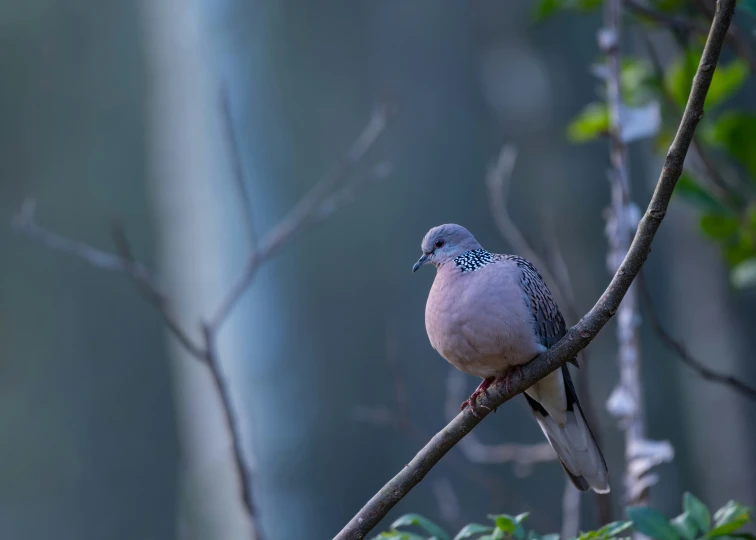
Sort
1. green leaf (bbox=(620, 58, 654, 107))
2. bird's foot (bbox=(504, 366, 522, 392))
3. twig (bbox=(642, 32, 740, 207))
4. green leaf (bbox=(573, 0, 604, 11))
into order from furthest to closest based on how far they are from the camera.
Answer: green leaf (bbox=(620, 58, 654, 107)) → green leaf (bbox=(573, 0, 604, 11)) → twig (bbox=(642, 32, 740, 207)) → bird's foot (bbox=(504, 366, 522, 392))

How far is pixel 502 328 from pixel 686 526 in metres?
0.61

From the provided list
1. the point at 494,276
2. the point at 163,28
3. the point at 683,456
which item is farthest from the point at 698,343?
the point at 163,28

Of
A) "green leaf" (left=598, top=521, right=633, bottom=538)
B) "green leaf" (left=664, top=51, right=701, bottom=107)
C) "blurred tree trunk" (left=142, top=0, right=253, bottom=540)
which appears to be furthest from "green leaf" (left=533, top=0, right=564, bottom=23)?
"blurred tree trunk" (left=142, top=0, right=253, bottom=540)

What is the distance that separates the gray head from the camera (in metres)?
2.52

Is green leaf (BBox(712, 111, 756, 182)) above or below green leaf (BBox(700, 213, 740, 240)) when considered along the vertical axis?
above

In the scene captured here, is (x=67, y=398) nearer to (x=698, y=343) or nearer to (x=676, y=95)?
(x=698, y=343)

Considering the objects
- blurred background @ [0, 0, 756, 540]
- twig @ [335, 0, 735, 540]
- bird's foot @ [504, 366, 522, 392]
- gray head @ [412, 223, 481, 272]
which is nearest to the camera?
twig @ [335, 0, 735, 540]

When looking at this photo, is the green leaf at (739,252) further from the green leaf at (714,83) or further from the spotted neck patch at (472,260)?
the spotted neck patch at (472,260)

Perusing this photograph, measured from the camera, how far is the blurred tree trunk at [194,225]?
6.07 meters

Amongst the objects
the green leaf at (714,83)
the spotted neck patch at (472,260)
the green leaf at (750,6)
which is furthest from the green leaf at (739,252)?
the spotted neck patch at (472,260)

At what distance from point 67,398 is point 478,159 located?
4.31 meters

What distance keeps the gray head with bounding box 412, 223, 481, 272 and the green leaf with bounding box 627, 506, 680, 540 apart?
92cm

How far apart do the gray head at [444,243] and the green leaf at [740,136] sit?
4.88 ft

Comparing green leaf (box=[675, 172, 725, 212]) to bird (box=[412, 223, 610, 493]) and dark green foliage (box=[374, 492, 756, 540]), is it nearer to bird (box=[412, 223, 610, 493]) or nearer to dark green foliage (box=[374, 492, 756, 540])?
bird (box=[412, 223, 610, 493])
